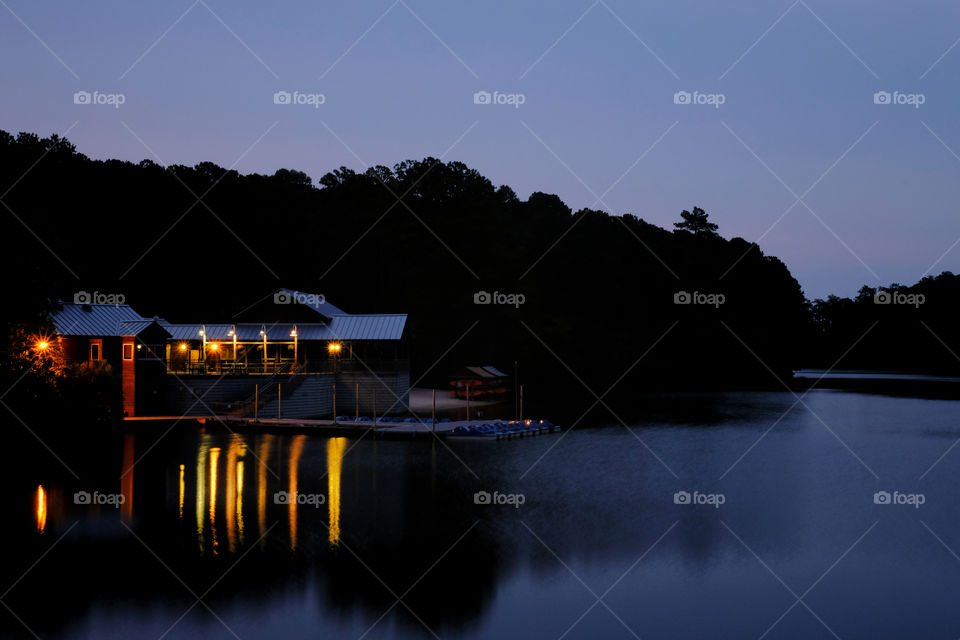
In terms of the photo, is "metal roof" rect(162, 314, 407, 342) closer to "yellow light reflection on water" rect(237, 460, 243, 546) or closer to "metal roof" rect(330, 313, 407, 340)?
"metal roof" rect(330, 313, 407, 340)

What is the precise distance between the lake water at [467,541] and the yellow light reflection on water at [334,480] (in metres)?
0.15

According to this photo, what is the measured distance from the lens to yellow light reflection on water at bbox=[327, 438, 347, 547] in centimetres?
2505

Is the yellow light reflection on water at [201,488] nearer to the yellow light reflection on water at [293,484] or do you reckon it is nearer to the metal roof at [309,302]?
the yellow light reflection on water at [293,484]

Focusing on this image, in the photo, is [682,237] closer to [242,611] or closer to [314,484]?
[314,484]

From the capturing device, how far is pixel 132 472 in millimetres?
32094

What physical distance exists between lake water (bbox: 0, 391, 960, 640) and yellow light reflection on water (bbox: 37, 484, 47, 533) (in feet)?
0.46

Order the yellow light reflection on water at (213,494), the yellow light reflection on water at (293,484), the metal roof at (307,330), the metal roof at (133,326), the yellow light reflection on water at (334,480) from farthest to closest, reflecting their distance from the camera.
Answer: the metal roof at (307,330), the metal roof at (133,326), the yellow light reflection on water at (334,480), the yellow light reflection on water at (293,484), the yellow light reflection on water at (213,494)

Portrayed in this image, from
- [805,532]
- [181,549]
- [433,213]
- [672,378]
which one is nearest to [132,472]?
[181,549]

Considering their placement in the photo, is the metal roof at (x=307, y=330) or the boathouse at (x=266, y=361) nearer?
the boathouse at (x=266, y=361)

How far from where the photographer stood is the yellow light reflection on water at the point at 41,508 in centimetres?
2441

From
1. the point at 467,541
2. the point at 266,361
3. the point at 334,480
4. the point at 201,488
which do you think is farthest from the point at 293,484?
the point at 266,361

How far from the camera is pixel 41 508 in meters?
26.3

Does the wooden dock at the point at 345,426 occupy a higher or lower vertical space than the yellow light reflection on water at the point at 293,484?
higher

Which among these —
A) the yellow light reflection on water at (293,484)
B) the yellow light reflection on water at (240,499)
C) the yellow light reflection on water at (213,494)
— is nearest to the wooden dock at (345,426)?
the yellow light reflection on water at (293,484)
